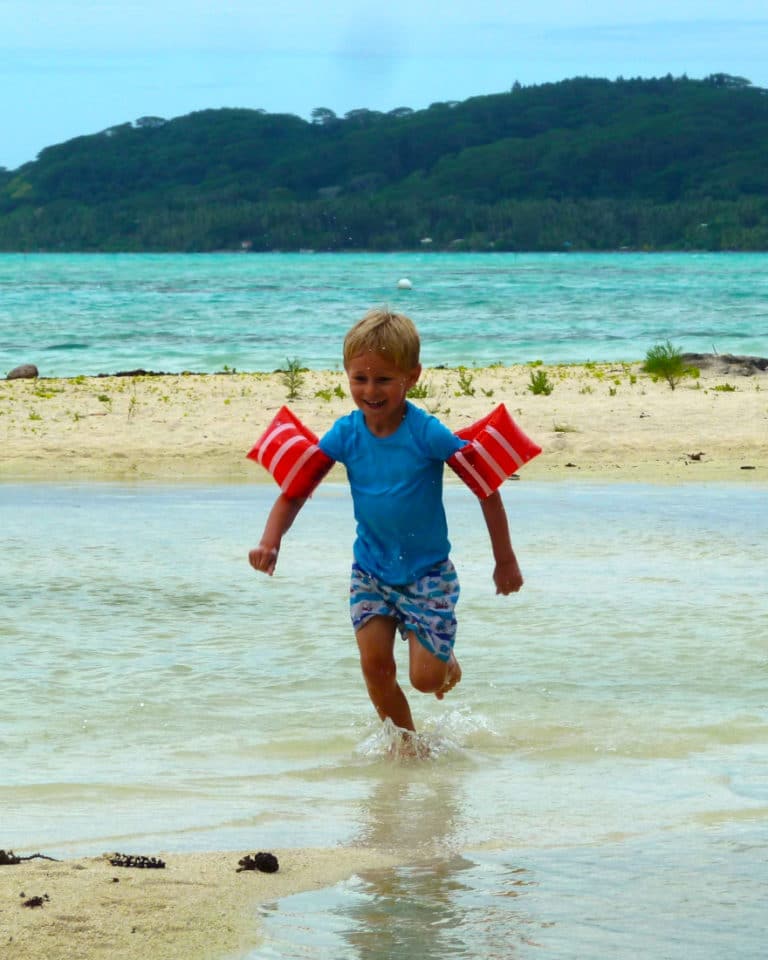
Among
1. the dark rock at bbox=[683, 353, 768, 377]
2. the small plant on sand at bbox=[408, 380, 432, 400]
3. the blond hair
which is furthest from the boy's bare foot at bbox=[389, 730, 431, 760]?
the dark rock at bbox=[683, 353, 768, 377]

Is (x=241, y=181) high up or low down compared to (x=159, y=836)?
up

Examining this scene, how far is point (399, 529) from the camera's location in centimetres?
487

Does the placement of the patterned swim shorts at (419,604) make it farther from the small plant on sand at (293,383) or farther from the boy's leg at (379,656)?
the small plant on sand at (293,383)

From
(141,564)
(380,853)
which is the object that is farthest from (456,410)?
(380,853)

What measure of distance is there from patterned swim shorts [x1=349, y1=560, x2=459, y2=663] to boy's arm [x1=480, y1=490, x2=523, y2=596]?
0.47ft

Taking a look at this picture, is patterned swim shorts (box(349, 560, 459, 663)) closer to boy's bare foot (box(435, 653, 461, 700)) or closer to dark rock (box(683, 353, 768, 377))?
boy's bare foot (box(435, 653, 461, 700))

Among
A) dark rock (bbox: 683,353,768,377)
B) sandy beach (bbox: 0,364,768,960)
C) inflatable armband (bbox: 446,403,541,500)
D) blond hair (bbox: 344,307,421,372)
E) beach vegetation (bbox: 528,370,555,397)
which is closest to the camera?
sandy beach (bbox: 0,364,768,960)

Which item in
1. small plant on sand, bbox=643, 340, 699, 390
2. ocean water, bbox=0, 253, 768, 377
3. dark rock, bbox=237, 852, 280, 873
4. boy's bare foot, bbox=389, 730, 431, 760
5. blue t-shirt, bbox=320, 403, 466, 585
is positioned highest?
ocean water, bbox=0, 253, 768, 377

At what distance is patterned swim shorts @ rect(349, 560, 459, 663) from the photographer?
4.90 meters

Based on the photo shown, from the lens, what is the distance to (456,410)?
16203mm

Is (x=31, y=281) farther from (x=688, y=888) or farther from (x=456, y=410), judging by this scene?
(x=688, y=888)

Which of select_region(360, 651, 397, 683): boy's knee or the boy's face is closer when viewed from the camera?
the boy's face

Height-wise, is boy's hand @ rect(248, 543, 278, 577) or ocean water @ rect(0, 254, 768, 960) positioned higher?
boy's hand @ rect(248, 543, 278, 577)

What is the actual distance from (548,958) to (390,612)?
1869mm
